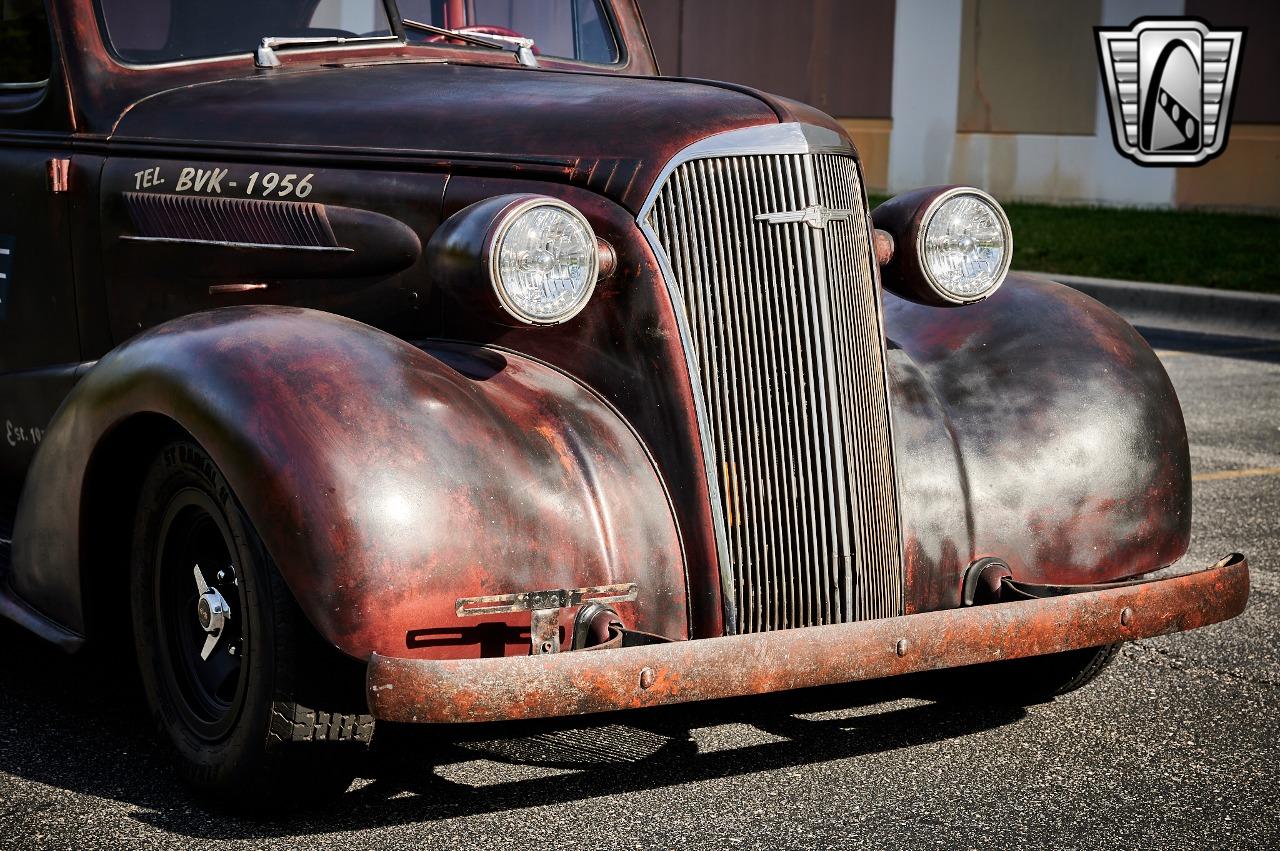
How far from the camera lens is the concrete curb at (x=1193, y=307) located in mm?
10523

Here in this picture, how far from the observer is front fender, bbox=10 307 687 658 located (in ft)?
9.05

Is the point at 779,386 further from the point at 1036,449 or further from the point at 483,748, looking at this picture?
the point at 483,748

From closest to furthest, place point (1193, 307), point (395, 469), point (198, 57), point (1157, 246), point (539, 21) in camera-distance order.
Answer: point (395, 469) < point (198, 57) < point (539, 21) < point (1193, 307) < point (1157, 246)

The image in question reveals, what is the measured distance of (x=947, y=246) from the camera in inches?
141


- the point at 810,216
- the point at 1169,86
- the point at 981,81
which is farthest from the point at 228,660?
the point at 981,81

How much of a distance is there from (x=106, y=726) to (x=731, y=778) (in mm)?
1335

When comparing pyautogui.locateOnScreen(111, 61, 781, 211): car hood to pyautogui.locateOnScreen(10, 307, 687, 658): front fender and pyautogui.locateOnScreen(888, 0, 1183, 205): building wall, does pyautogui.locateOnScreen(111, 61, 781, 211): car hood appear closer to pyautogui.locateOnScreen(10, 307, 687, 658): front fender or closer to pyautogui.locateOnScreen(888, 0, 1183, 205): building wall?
pyautogui.locateOnScreen(10, 307, 687, 658): front fender

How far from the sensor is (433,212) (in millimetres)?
3449

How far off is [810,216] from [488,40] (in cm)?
143

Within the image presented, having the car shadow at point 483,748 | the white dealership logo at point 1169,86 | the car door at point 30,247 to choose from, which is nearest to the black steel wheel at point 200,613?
the car shadow at point 483,748

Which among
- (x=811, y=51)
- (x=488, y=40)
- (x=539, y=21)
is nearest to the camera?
(x=488, y=40)

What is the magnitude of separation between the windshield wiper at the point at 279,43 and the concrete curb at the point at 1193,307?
7.19m

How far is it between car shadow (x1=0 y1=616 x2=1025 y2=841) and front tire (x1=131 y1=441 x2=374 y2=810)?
0.11 m

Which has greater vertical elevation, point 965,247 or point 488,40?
point 488,40
